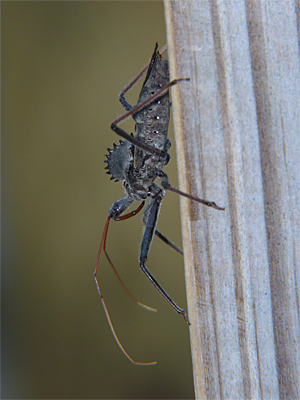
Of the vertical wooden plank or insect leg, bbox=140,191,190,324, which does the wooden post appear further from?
insect leg, bbox=140,191,190,324

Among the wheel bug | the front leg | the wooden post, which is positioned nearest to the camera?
the wooden post

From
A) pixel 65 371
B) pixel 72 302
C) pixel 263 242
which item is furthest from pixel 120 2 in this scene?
pixel 65 371

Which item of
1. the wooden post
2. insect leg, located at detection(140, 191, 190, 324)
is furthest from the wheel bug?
the wooden post

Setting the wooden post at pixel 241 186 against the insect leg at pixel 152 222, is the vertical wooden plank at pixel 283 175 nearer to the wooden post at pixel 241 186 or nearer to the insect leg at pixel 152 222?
the wooden post at pixel 241 186

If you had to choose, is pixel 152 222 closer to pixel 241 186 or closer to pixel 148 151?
pixel 148 151

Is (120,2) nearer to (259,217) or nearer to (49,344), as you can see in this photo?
(259,217)

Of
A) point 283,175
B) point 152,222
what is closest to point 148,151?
point 152,222
